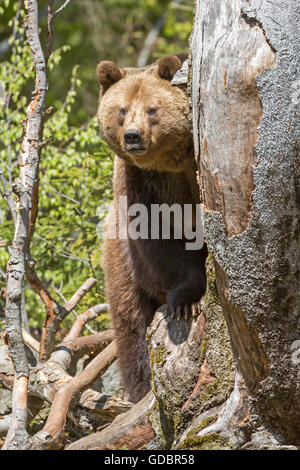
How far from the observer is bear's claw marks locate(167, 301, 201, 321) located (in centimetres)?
429

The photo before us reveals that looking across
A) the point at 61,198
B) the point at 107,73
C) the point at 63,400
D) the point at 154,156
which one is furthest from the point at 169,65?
the point at 61,198

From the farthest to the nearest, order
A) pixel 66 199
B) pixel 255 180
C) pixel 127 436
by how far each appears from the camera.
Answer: pixel 66 199 < pixel 127 436 < pixel 255 180

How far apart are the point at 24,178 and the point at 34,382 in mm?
1784

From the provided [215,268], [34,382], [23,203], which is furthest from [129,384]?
[215,268]

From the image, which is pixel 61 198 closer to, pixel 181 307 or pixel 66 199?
pixel 66 199

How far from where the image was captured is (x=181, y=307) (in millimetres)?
4387

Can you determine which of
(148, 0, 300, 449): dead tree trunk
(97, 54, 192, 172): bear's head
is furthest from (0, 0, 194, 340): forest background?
(148, 0, 300, 449): dead tree trunk

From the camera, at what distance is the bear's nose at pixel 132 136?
190 inches

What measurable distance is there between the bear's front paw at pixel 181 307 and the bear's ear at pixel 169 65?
1.61 metres

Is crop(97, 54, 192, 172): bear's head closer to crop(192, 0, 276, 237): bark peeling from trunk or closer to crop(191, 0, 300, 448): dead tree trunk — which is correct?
crop(191, 0, 300, 448): dead tree trunk

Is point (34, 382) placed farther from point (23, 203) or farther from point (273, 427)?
point (273, 427)

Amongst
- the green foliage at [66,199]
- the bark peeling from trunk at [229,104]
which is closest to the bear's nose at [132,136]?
the bark peeling from trunk at [229,104]

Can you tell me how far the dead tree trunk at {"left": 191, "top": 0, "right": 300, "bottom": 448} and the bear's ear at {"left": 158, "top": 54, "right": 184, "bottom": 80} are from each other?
1.55 metres

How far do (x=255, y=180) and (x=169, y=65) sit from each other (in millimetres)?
2137
